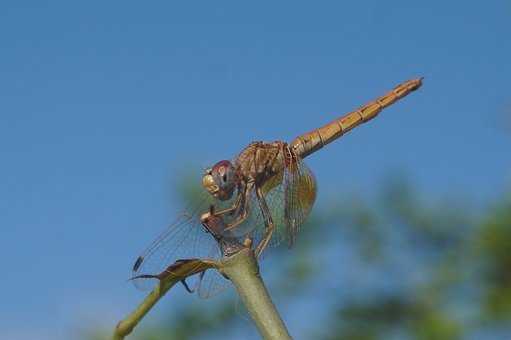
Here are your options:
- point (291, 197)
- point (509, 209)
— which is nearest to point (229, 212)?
point (291, 197)

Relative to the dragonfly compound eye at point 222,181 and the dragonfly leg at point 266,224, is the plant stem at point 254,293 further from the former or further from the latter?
the dragonfly compound eye at point 222,181

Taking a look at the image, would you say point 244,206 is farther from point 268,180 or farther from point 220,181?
point 268,180

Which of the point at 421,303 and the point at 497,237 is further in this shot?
the point at 421,303

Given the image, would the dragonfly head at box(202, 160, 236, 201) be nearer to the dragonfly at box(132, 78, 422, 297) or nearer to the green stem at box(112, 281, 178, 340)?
the dragonfly at box(132, 78, 422, 297)

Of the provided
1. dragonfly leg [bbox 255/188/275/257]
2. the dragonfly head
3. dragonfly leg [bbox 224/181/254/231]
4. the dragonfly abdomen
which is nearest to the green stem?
dragonfly leg [bbox 224/181/254/231]

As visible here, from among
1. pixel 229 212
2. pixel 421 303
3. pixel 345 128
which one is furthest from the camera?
pixel 421 303

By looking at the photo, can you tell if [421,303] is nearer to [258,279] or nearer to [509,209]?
[509,209]

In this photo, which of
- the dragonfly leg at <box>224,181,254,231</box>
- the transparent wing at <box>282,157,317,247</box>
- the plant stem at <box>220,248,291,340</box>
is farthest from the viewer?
the transparent wing at <box>282,157,317,247</box>
